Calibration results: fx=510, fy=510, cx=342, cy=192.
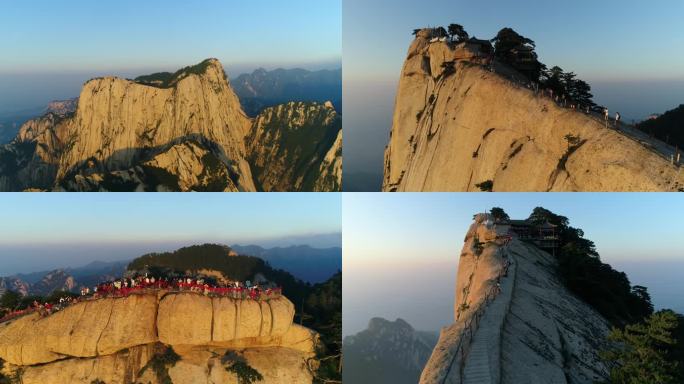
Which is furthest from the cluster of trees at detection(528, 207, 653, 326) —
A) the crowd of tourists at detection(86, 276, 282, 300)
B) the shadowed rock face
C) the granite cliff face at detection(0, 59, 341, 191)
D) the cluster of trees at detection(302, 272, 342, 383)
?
the granite cliff face at detection(0, 59, 341, 191)

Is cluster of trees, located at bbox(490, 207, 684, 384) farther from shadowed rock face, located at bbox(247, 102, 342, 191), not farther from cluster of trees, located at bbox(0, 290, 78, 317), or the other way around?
shadowed rock face, located at bbox(247, 102, 342, 191)

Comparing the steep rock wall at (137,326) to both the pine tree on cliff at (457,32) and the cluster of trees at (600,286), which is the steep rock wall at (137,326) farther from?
the pine tree on cliff at (457,32)

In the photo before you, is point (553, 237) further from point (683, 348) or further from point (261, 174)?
point (261, 174)

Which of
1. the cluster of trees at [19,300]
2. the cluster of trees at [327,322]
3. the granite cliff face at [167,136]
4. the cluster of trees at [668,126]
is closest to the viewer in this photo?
the cluster of trees at [19,300]

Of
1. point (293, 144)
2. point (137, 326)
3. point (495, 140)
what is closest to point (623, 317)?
point (495, 140)

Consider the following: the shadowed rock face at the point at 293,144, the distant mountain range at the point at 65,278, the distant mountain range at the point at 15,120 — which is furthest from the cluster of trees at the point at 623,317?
the distant mountain range at the point at 15,120
